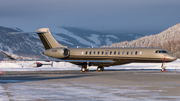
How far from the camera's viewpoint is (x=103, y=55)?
1479 inches

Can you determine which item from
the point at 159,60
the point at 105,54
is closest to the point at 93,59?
the point at 105,54

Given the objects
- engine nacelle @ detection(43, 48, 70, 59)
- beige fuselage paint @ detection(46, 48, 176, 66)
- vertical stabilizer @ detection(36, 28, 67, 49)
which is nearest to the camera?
beige fuselage paint @ detection(46, 48, 176, 66)

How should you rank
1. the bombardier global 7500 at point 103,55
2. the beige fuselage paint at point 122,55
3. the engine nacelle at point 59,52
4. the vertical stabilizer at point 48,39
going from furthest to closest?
1. the vertical stabilizer at point 48,39
2. the engine nacelle at point 59,52
3. the bombardier global 7500 at point 103,55
4. the beige fuselage paint at point 122,55

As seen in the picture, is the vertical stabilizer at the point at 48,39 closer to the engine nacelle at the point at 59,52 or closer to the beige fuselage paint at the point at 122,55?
the engine nacelle at the point at 59,52

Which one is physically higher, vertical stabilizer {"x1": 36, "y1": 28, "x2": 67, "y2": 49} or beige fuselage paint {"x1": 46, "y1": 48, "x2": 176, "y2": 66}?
vertical stabilizer {"x1": 36, "y1": 28, "x2": 67, "y2": 49}

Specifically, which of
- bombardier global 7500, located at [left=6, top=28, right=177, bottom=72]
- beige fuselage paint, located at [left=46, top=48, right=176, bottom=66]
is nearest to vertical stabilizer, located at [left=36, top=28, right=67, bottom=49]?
bombardier global 7500, located at [left=6, top=28, right=177, bottom=72]

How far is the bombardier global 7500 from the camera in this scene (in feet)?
113

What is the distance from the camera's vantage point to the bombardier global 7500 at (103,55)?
34.6 meters

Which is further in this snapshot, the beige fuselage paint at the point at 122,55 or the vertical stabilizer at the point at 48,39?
the vertical stabilizer at the point at 48,39

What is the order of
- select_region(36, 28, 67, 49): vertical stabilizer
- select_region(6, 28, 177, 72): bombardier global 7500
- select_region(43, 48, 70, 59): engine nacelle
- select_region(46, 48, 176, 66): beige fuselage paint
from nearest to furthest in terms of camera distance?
select_region(46, 48, 176, 66): beige fuselage paint < select_region(6, 28, 177, 72): bombardier global 7500 < select_region(43, 48, 70, 59): engine nacelle < select_region(36, 28, 67, 49): vertical stabilizer

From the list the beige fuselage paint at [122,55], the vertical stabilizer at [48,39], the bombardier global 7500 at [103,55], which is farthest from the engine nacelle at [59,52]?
the vertical stabilizer at [48,39]

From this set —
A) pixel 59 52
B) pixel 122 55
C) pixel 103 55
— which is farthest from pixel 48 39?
pixel 122 55

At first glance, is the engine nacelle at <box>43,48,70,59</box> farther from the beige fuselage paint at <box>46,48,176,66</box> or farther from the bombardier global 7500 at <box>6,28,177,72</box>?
the beige fuselage paint at <box>46,48,176,66</box>

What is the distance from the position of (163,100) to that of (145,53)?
24242 millimetres
